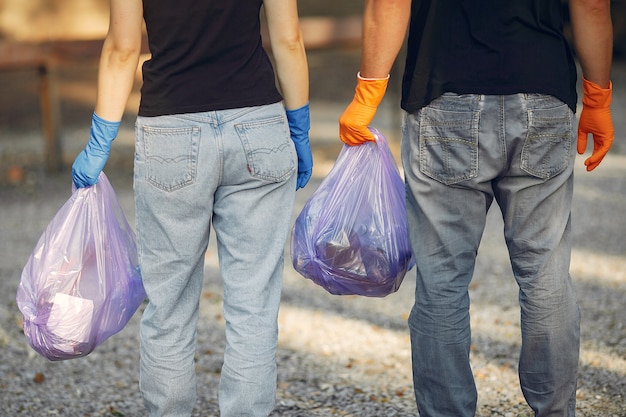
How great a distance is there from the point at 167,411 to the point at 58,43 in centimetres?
487

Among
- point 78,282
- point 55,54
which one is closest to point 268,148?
point 78,282

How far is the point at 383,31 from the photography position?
237 centimetres

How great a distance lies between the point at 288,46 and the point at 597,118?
92cm

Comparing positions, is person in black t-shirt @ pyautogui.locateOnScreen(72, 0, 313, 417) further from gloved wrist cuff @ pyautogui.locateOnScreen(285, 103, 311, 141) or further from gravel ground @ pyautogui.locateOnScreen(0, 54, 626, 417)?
gravel ground @ pyautogui.locateOnScreen(0, 54, 626, 417)

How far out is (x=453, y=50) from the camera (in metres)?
2.29

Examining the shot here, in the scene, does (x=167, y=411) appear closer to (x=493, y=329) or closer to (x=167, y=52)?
(x=167, y=52)

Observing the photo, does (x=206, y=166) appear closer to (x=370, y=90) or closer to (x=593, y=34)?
(x=370, y=90)

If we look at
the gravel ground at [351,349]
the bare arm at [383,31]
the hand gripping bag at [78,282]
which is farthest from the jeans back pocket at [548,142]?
the hand gripping bag at [78,282]

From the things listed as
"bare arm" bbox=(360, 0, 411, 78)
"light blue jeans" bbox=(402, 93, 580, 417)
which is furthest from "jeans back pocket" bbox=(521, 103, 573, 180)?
"bare arm" bbox=(360, 0, 411, 78)

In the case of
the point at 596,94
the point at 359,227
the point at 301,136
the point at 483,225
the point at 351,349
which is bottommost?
the point at 351,349

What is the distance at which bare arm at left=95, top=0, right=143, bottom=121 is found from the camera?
225 cm

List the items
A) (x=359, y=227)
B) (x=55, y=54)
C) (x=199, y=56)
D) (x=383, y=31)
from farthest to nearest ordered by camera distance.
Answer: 1. (x=55, y=54)
2. (x=359, y=227)
3. (x=383, y=31)
4. (x=199, y=56)

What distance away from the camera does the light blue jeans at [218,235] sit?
89.9 inches

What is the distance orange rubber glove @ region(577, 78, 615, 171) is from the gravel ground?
890mm
